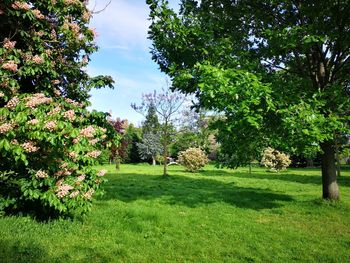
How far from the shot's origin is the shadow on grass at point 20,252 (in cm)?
626

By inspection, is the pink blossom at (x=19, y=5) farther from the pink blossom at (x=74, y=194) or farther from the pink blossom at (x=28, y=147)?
the pink blossom at (x=74, y=194)

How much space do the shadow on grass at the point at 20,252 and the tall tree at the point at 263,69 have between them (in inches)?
238

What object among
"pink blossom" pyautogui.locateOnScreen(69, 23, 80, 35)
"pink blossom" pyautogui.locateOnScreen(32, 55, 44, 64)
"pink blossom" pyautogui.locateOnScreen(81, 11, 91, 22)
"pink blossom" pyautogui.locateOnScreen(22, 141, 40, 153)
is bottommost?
"pink blossom" pyautogui.locateOnScreen(22, 141, 40, 153)

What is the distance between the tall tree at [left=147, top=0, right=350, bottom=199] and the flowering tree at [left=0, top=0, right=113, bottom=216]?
11.6ft

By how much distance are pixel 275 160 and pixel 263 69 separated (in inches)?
982

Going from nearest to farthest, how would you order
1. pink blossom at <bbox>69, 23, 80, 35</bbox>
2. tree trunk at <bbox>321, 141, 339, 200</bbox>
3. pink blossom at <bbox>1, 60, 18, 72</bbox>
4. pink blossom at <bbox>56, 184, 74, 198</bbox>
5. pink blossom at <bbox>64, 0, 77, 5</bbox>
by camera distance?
pink blossom at <bbox>1, 60, 18, 72</bbox>, pink blossom at <bbox>56, 184, 74, 198</bbox>, pink blossom at <bbox>64, 0, 77, 5</bbox>, pink blossom at <bbox>69, 23, 80, 35</bbox>, tree trunk at <bbox>321, 141, 339, 200</bbox>

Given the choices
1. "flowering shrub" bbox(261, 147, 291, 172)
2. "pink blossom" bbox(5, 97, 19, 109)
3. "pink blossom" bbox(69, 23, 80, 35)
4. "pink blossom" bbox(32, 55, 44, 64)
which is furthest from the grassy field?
"flowering shrub" bbox(261, 147, 291, 172)

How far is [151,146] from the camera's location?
62.3m

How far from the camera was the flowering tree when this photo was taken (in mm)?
7008

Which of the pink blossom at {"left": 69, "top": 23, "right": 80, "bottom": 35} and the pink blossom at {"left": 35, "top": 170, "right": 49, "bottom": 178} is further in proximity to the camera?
the pink blossom at {"left": 69, "top": 23, "right": 80, "bottom": 35}

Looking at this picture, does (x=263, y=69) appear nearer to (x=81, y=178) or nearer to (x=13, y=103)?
(x=81, y=178)

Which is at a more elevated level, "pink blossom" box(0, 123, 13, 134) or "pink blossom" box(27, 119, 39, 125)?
"pink blossom" box(27, 119, 39, 125)

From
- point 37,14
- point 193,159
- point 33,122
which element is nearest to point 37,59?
point 37,14

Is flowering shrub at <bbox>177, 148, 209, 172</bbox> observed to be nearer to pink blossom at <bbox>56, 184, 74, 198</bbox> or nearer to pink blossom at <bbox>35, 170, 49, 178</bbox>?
pink blossom at <bbox>56, 184, 74, 198</bbox>
